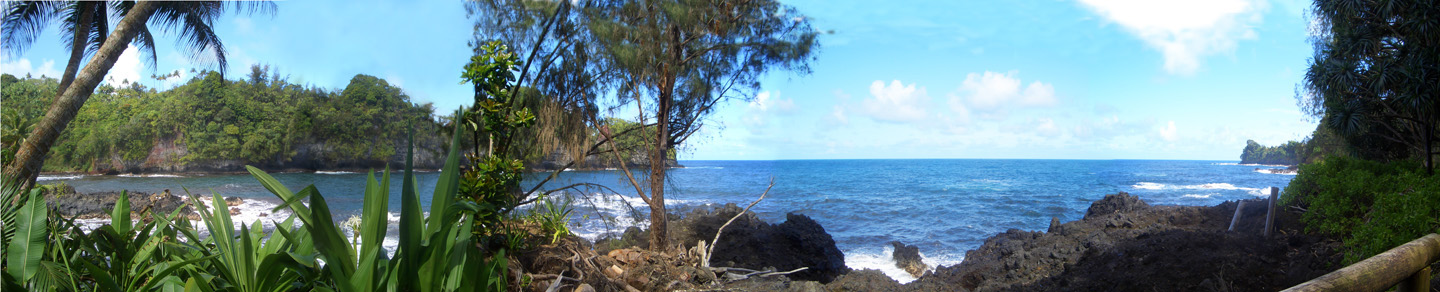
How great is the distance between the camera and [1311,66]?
435 inches

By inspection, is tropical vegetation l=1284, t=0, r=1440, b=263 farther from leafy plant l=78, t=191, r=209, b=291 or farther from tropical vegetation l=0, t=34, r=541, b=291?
leafy plant l=78, t=191, r=209, b=291

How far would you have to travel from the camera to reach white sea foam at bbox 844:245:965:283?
10.5 meters

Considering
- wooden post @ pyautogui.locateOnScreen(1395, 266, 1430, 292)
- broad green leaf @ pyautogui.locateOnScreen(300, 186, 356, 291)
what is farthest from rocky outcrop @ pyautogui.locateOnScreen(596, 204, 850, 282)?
wooden post @ pyautogui.locateOnScreen(1395, 266, 1430, 292)

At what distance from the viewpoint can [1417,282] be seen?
181cm

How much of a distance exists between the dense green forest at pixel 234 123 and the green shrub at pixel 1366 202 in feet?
29.5

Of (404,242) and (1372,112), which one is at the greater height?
(1372,112)

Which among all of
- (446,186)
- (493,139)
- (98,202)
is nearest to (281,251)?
(446,186)

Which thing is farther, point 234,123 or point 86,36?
point 234,123

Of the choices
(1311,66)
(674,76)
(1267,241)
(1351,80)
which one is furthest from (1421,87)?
(674,76)

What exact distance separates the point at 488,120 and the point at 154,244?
1734 mm

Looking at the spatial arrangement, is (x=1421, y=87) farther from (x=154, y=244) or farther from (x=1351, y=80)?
(x=154, y=244)

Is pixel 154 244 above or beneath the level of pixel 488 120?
beneath

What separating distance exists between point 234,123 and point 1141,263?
13.5m

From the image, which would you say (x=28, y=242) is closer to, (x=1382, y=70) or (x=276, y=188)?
(x=276, y=188)
